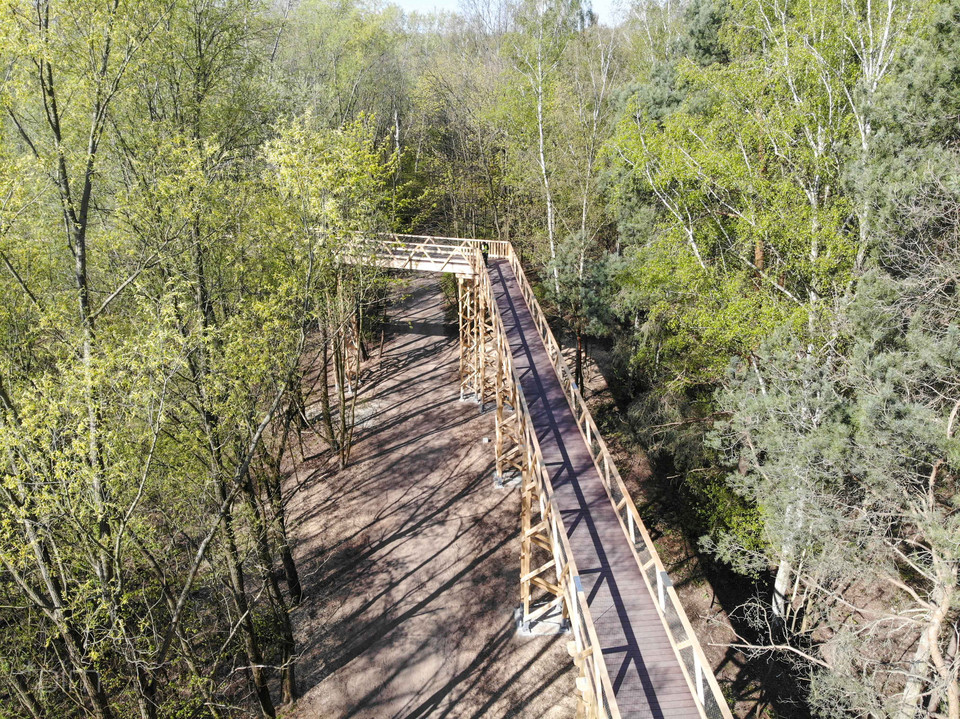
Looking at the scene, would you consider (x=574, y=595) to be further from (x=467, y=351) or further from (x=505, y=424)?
(x=467, y=351)

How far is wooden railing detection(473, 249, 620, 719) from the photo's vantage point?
7863mm

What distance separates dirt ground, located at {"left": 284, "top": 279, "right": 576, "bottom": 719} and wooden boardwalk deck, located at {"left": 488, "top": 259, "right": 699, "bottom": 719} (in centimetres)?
348

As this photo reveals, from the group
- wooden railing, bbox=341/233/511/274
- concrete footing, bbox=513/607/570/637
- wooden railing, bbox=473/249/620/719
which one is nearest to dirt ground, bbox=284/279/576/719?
concrete footing, bbox=513/607/570/637

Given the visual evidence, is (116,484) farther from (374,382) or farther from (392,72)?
(392,72)

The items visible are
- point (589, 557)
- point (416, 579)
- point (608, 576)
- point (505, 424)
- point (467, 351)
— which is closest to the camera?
point (608, 576)

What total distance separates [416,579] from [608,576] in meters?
6.67

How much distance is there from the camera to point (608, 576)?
9922 millimetres

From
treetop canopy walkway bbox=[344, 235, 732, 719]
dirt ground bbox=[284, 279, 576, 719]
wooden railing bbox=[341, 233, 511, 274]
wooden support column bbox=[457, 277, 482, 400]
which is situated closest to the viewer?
treetop canopy walkway bbox=[344, 235, 732, 719]

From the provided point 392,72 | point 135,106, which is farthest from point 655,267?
point 392,72

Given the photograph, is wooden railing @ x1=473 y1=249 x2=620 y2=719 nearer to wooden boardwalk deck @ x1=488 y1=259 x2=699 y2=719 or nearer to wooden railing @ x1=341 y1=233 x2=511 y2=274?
wooden boardwalk deck @ x1=488 y1=259 x2=699 y2=719

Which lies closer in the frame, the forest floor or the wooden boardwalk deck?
the wooden boardwalk deck

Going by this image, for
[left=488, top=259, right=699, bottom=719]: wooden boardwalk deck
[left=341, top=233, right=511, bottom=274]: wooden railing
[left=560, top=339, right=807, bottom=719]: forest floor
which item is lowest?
[left=560, top=339, right=807, bottom=719]: forest floor

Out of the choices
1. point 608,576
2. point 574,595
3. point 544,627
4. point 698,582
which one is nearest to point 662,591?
point 608,576

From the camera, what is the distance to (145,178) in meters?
10.9
